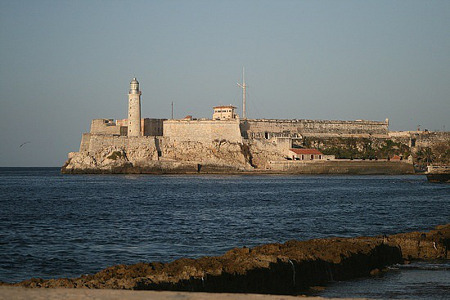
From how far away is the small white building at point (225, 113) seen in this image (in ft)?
246

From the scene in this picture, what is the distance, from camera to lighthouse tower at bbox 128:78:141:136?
2758 inches

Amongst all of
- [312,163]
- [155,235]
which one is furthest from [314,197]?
[312,163]

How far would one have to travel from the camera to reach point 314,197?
3291 cm

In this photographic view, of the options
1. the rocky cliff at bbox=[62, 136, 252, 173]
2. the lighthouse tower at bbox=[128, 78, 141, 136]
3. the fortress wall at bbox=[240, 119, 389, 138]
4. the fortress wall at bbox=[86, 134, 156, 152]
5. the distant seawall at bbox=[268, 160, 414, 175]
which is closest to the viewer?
the distant seawall at bbox=[268, 160, 414, 175]

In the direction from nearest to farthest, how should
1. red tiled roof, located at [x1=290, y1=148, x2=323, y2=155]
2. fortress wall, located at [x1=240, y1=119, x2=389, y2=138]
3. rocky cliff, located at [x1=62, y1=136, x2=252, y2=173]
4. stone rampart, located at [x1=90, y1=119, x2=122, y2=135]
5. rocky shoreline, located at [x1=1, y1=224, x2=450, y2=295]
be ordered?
rocky shoreline, located at [x1=1, y1=224, x2=450, y2=295] < rocky cliff, located at [x1=62, y1=136, x2=252, y2=173] < red tiled roof, located at [x1=290, y1=148, x2=323, y2=155] < stone rampart, located at [x1=90, y1=119, x2=122, y2=135] < fortress wall, located at [x1=240, y1=119, x2=389, y2=138]

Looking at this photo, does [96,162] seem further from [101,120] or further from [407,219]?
[407,219]

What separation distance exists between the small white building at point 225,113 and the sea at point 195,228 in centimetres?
4113

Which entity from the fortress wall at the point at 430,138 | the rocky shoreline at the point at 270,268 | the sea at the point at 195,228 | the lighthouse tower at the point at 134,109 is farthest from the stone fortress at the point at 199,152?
the rocky shoreline at the point at 270,268

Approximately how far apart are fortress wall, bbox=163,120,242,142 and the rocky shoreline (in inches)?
2239

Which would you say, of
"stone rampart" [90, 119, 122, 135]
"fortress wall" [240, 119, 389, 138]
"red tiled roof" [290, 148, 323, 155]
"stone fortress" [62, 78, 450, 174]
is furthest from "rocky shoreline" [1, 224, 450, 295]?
"stone rampart" [90, 119, 122, 135]

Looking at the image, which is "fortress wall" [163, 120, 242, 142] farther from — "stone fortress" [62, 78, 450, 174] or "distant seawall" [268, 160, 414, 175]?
"distant seawall" [268, 160, 414, 175]

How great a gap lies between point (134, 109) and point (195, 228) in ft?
172

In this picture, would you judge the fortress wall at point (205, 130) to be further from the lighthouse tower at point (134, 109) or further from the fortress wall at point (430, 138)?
the fortress wall at point (430, 138)

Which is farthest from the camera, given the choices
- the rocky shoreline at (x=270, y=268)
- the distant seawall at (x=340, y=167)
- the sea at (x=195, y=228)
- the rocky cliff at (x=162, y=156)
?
the rocky cliff at (x=162, y=156)
